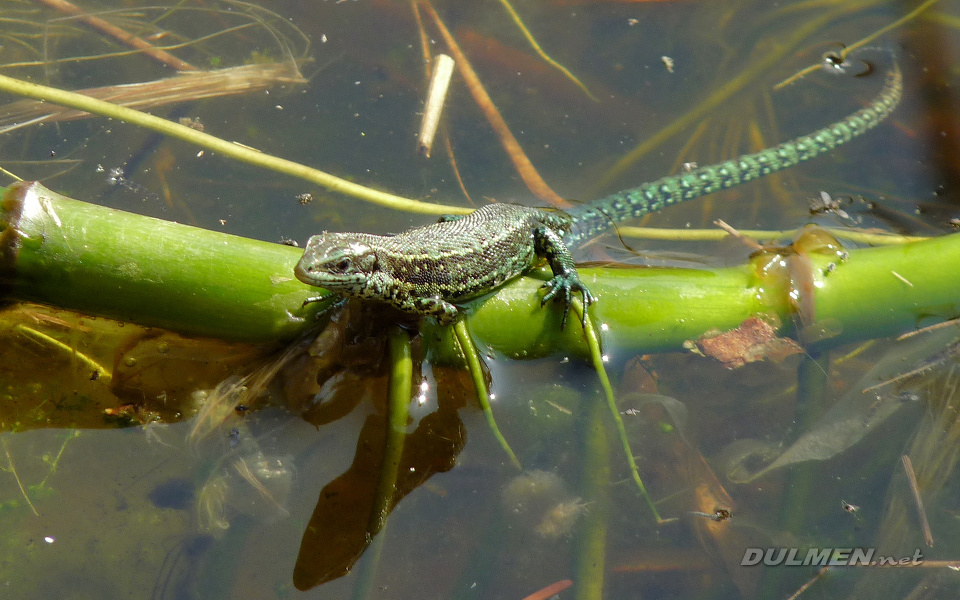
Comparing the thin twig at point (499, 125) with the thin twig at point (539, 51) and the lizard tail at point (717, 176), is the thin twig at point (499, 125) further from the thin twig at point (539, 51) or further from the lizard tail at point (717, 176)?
the thin twig at point (539, 51)

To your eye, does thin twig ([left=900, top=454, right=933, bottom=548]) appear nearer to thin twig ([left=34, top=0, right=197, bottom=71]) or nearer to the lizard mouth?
the lizard mouth

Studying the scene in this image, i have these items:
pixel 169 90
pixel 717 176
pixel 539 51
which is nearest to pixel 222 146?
pixel 169 90

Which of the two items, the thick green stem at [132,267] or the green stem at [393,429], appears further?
the green stem at [393,429]

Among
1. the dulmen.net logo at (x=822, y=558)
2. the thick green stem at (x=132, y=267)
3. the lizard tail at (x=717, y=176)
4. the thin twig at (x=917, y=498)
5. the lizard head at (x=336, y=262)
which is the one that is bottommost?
the dulmen.net logo at (x=822, y=558)

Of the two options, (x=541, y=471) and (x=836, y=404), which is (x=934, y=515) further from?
(x=541, y=471)

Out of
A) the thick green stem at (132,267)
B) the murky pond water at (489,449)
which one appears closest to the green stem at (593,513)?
the murky pond water at (489,449)

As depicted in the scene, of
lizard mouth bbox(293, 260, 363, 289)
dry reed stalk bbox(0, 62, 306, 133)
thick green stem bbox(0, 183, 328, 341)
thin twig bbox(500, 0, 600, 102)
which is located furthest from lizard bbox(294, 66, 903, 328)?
dry reed stalk bbox(0, 62, 306, 133)

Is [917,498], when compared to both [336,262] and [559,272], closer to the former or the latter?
[559,272]
